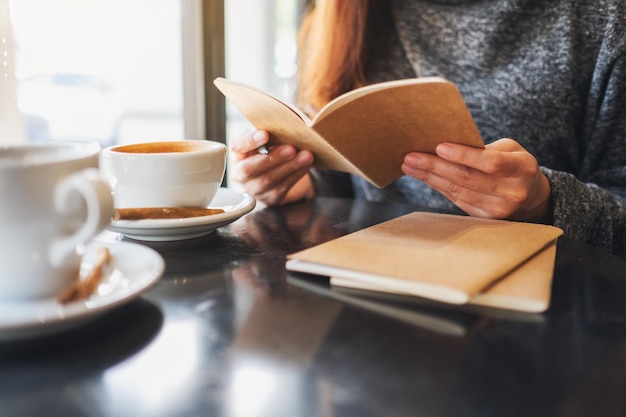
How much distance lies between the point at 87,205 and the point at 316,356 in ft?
0.65

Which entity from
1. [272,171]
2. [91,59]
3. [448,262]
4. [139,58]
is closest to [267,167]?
[272,171]

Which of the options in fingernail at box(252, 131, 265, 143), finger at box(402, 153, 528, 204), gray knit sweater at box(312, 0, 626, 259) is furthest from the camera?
gray knit sweater at box(312, 0, 626, 259)

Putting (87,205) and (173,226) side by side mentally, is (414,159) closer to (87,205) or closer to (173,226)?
(173,226)

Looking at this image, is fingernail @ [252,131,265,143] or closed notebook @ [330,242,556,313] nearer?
closed notebook @ [330,242,556,313]

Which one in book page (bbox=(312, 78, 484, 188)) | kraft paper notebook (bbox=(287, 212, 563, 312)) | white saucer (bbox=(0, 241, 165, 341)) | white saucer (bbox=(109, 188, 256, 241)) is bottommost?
white saucer (bbox=(109, 188, 256, 241))

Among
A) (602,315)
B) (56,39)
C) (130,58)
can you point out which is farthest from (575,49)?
(130,58)

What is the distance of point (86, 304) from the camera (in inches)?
16.5

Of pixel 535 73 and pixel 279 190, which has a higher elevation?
pixel 535 73

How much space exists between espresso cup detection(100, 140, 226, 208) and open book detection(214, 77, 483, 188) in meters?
0.09

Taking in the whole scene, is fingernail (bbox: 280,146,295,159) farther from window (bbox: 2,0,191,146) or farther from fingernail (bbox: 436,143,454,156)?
window (bbox: 2,0,191,146)

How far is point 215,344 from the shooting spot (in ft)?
1.45

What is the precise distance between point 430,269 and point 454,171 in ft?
0.79

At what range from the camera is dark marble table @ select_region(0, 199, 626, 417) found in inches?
14.2

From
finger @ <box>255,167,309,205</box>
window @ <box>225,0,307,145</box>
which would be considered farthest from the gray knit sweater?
window @ <box>225,0,307,145</box>
